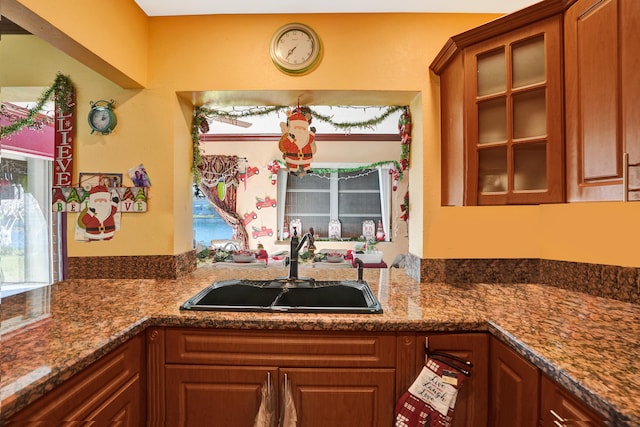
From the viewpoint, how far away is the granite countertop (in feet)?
2.67

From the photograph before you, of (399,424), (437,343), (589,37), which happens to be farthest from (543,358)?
(589,37)

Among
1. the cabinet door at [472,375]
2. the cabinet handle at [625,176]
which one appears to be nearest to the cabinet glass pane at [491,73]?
the cabinet handle at [625,176]

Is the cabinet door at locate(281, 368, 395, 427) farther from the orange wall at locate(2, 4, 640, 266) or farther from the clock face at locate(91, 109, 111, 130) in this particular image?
the clock face at locate(91, 109, 111, 130)

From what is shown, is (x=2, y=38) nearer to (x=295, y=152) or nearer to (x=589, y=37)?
(x=295, y=152)

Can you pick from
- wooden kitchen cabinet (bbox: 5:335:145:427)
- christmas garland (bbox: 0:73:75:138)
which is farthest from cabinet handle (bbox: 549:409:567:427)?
christmas garland (bbox: 0:73:75:138)

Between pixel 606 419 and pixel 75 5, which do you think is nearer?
pixel 606 419

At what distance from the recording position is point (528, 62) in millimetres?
1407

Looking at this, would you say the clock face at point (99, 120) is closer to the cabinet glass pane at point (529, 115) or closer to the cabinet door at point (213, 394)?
the cabinet door at point (213, 394)

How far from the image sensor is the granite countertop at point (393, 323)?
0.81m

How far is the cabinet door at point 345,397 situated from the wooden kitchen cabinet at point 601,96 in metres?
1.08

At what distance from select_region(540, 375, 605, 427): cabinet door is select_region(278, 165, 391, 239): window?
12.9 feet

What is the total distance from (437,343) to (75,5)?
2.04 meters

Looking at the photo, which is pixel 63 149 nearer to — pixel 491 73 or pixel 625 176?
pixel 491 73

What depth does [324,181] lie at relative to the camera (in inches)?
194
